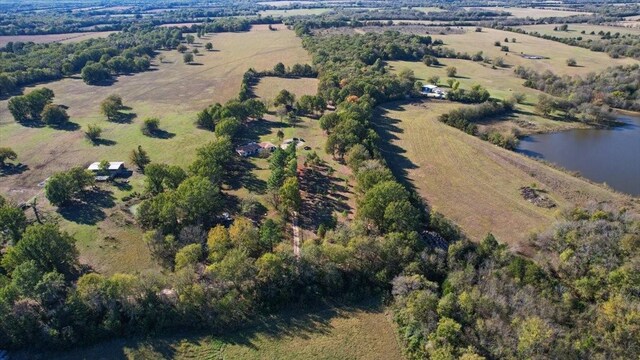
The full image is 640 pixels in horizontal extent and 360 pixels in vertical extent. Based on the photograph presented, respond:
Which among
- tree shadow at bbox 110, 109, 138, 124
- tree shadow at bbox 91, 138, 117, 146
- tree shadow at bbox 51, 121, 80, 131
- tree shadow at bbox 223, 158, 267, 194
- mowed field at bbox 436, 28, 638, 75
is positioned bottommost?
tree shadow at bbox 223, 158, 267, 194

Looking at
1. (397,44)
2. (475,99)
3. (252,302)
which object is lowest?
(252,302)

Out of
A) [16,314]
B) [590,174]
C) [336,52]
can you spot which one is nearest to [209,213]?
[16,314]

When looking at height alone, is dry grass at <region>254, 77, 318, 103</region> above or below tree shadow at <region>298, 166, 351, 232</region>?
above

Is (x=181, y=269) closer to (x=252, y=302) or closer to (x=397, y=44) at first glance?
(x=252, y=302)

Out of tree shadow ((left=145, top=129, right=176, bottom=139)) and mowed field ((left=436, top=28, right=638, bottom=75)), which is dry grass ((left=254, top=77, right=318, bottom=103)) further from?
mowed field ((left=436, top=28, right=638, bottom=75))

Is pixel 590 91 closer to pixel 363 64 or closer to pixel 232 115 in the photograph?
pixel 363 64

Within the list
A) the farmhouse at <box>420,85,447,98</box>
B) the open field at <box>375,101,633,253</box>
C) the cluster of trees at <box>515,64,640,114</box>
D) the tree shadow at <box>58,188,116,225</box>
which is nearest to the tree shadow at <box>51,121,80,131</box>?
the tree shadow at <box>58,188,116,225</box>
